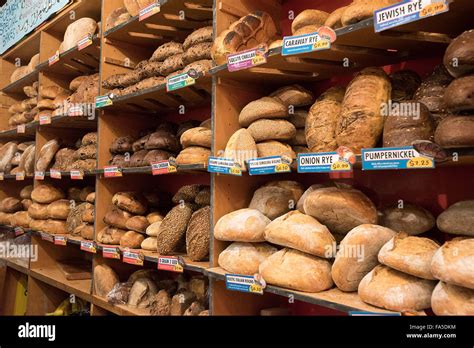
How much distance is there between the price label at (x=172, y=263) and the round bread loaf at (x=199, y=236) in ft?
0.21

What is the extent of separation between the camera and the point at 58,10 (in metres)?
3.34

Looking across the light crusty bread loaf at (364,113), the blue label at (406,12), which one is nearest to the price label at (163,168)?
the light crusty bread loaf at (364,113)

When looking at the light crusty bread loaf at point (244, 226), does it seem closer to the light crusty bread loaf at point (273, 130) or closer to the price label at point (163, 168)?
the light crusty bread loaf at point (273, 130)

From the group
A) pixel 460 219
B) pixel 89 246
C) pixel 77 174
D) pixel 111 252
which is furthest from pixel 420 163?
pixel 77 174

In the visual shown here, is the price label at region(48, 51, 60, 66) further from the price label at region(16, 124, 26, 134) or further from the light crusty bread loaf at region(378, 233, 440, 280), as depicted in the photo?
the light crusty bread loaf at region(378, 233, 440, 280)

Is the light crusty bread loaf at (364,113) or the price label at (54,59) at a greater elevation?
the price label at (54,59)

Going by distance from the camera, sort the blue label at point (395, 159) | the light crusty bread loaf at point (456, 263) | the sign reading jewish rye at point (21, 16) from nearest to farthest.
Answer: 1. the light crusty bread loaf at point (456, 263)
2. the blue label at point (395, 159)
3. the sign reading jewish rye at point (21, 16)

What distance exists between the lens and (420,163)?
4.09ft

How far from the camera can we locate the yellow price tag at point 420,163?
1225 millimetres

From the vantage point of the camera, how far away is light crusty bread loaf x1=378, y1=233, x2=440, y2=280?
1289mm

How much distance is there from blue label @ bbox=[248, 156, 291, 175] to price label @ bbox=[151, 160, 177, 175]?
55cm

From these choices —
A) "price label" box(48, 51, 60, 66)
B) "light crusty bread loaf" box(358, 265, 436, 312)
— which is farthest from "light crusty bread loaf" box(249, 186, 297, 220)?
"price label" box(48, 51, 60, 66)
